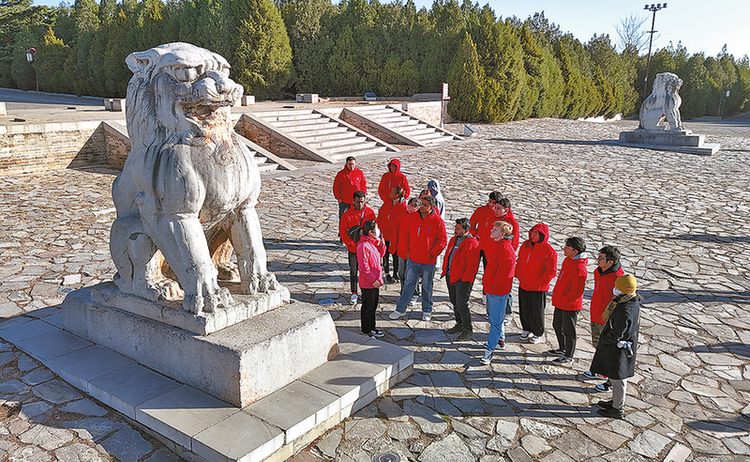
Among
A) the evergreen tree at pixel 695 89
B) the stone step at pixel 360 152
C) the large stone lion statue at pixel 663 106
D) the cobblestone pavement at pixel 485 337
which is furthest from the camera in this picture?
the evergreen tree at pixel 695 89

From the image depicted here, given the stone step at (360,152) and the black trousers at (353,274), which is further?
the stone step at (360,152)

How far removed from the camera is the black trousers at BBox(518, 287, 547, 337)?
5672 millimetres

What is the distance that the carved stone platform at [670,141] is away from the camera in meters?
20.6

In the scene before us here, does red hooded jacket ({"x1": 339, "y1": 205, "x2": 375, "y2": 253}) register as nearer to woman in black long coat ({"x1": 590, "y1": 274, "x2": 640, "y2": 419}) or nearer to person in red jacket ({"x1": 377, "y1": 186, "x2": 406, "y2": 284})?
person in red jacket ({"x1": 377, "y1": 186, "x2": 406, "y2": 284})

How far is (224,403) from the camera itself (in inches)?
163

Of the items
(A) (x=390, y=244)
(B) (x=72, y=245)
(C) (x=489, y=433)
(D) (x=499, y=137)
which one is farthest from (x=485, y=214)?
(D) (x=499, y=137)

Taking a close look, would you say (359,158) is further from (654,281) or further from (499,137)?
(654,281)

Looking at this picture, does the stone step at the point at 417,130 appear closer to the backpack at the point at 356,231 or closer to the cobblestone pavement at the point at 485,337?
the cobblestone pavement at the point at 485,337

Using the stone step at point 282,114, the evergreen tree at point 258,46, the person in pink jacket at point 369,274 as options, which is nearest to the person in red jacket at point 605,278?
the person in pink jacket at point 369,274

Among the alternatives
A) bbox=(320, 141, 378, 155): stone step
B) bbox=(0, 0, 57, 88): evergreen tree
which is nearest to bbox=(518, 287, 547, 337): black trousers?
bbox=(320, 141, 378, 155): stone step

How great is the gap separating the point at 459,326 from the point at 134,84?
12.9 ft

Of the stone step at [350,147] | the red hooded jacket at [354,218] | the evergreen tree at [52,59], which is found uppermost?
the evergreen tree at [52,59]

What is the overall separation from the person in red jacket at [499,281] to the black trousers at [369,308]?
1152 millimetres

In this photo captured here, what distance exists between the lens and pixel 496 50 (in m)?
28.9
